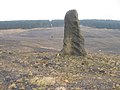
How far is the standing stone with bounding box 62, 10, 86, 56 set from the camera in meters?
33.0

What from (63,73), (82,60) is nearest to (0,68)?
(63,73)

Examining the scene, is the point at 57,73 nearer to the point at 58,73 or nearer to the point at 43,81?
the point at 58,73

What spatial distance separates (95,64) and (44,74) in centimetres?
614

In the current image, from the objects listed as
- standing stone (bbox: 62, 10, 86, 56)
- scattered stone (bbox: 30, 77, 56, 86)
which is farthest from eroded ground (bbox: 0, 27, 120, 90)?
standing stone (bbox: 62, 10, 86, 56)

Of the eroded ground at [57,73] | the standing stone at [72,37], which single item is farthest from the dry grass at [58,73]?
the standing stone at [72,37]

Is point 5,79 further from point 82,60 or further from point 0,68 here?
point 82,60

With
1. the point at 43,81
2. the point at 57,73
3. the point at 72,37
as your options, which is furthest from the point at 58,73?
the point at 72,37

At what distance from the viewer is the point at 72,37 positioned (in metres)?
33.2

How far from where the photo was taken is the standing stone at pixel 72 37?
33.0m

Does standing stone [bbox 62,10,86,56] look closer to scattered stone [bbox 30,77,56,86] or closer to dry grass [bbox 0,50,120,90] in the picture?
dry grass [bbox 0,50,120,90]

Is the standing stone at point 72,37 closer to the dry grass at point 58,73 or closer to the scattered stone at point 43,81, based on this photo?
the dry grass at point 58,73

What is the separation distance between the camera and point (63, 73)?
25.7 m

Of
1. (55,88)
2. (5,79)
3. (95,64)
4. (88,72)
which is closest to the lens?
(55,88)

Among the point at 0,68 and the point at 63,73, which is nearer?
the point at 63,73
